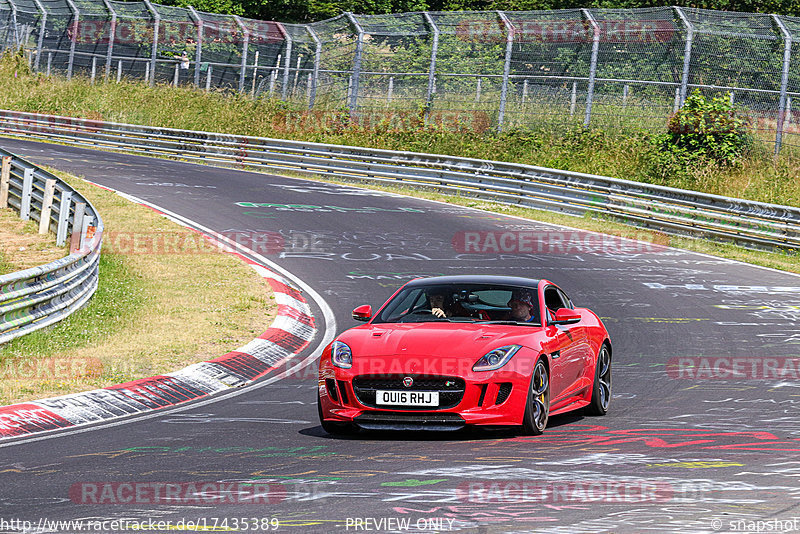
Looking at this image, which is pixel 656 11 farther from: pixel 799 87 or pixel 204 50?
pixel 204 50

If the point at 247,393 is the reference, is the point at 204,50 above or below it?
above

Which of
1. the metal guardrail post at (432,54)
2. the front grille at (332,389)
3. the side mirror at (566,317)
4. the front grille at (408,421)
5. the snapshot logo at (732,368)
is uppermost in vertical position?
the metal guardrail post at (432,54)

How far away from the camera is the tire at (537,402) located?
844 cm

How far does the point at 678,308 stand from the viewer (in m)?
16.0

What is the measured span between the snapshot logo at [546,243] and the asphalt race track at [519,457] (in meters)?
4.33

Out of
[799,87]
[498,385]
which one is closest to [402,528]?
[498,385]

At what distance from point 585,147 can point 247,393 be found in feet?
68.7

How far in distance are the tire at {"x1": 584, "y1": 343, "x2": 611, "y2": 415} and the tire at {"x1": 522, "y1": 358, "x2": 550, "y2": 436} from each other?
1099mm

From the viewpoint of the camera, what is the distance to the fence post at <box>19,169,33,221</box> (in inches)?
840

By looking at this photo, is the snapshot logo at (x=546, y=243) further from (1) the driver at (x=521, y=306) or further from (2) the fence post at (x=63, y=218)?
(1) the driver at (x=521, y=306)

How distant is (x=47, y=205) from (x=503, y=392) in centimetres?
1408

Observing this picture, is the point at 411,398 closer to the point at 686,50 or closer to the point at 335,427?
the point at 335,427

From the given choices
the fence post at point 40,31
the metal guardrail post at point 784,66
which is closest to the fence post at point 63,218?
the metal guardrail post at point 784,66

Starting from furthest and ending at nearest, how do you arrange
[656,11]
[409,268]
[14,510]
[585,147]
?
[585,147] < [656,11] < [409,268] < [14,510]
